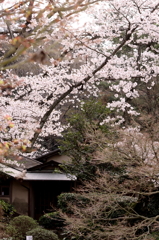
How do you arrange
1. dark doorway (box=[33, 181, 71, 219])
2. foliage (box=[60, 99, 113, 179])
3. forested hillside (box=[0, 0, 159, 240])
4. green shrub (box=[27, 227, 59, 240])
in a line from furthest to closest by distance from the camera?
dark doorway (box=[33, 181, 71, 219]), green shrub (box=[27, 227, 59, 240]), foliage (box=[60, 99, 113, 179]), forested hillside (box=[0, 0, 159, 240])

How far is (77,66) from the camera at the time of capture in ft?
78.9

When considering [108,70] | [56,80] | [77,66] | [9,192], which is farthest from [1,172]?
[77,66]

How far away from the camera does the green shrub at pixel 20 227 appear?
12.2 m

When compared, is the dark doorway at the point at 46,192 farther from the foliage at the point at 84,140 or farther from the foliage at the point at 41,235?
the foliage at the point at 41,235

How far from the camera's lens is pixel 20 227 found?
12.8 metres

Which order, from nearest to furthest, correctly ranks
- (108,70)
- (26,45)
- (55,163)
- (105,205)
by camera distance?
(26,45) → (105,205) → (108,70) → (55,163)

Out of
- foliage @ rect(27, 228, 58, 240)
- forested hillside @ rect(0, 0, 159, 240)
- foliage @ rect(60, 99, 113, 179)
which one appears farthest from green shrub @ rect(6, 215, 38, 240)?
foliage @ rect(60, 99, 113, 179)

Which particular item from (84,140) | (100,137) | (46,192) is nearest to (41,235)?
(84,140)

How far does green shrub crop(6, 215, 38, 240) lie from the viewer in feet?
40.1

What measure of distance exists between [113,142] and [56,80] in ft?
12.8

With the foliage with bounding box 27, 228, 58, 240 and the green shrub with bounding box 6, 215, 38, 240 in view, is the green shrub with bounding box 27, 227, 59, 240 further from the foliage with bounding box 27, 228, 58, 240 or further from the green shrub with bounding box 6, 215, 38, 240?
the green shrub with bounding box 6, 215, 38, 240

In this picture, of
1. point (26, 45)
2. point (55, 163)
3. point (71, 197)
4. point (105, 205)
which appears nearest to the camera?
point (26, 45)

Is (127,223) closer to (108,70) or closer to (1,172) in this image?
(108,70)

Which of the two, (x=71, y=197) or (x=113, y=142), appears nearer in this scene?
(x=113, y=142)
